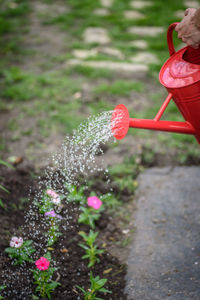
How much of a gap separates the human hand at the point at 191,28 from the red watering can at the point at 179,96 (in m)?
0.09

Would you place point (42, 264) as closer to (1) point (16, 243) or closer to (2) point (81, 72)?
(1) point (16, 243)

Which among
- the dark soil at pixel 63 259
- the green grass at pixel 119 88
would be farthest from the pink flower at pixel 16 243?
the green grass at pixel 119 88

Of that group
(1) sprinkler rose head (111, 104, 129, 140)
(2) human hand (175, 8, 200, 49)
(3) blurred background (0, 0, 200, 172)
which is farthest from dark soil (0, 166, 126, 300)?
(2) human hand (175, 8, 200, 49)

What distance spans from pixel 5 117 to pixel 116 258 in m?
1.88

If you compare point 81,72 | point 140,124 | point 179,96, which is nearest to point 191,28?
point 179,96

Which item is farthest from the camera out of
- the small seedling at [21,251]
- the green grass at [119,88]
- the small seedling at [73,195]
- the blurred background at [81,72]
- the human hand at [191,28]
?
the green grass at [119,88]

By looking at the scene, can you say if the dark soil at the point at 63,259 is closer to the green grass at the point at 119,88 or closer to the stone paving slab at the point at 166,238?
the stone paving slab at the point at 166,238

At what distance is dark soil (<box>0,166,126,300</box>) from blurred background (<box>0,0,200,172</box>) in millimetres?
528

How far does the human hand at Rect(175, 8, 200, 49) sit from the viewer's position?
4.59 ft

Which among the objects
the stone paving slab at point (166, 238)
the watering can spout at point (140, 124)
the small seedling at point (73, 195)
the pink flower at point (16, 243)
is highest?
the watering can spout at point (140, 124)

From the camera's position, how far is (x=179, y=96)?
1.49m

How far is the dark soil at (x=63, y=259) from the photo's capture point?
1.58 meters

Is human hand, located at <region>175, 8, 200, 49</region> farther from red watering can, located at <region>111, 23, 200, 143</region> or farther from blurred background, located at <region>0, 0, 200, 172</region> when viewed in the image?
blurred background, located at <region>0, 0, 200, 172</region>

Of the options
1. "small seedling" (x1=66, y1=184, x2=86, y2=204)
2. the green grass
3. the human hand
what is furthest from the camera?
the green grass
